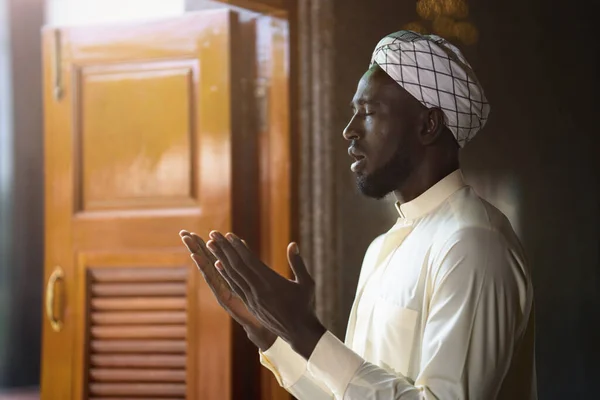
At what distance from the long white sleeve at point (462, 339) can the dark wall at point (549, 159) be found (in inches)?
28.9

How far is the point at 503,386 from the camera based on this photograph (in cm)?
128

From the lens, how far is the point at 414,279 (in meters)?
1.33

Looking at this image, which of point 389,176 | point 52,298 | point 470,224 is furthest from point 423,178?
point 52,298

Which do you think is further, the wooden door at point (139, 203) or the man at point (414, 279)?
the wooden door at point (139, 203)

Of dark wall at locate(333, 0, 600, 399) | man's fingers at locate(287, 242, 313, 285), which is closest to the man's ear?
man's fingers at locate(287, 242, 313, 285)

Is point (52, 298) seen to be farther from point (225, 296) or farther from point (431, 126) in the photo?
point (431, 126)

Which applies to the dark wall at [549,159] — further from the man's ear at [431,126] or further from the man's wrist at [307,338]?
the man's wrist at [307,338]

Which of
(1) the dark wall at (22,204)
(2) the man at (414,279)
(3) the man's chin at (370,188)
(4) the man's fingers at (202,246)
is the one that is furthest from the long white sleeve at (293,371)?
(1) the dark wall at (22,204)

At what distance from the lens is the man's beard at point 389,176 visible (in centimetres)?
142

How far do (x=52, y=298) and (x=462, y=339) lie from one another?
1545mm

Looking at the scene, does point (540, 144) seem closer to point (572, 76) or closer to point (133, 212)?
point (572, 76)

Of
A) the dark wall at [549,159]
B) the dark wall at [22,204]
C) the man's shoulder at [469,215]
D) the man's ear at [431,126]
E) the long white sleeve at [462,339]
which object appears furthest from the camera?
the dark wall at [22,204]

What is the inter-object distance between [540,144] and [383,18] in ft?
1.90

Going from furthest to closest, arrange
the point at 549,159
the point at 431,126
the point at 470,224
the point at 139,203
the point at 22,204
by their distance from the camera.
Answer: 1. the point at 22,204
2. the point at 139,203
3. the point at 549,159
4. the point at 431,126
5. the point at 470,224
